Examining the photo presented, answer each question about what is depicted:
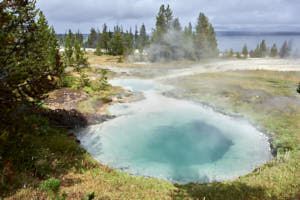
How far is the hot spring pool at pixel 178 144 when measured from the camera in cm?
1097

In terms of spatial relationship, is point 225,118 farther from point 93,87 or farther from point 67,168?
point 93,87

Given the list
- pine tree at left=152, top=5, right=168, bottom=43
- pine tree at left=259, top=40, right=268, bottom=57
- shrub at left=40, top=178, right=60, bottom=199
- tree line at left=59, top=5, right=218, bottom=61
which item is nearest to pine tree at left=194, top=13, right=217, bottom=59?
tree line at left=59, top=5, right=218, bottom=61

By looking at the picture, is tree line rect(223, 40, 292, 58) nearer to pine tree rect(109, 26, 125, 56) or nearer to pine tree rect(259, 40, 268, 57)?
pine tree rect(259, 40, 268, 57)

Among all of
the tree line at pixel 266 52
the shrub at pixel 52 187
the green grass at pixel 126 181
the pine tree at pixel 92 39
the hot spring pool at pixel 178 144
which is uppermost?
the pine tree at pixel 92 39

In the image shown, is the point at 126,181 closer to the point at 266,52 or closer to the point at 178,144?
the point at 178,144

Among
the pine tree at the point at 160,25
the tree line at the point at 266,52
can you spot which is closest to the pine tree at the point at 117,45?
the pine tree at the point at 160,25

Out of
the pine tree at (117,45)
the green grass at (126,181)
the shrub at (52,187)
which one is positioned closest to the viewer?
the shrub at (52,187)

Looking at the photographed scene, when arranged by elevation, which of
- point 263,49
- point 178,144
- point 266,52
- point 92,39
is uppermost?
point 92,39

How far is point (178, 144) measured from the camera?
14266mm

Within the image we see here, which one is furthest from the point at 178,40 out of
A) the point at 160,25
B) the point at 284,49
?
the point at 284,49

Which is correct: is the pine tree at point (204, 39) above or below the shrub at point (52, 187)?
above

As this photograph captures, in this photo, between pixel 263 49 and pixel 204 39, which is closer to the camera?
pixel 204 39

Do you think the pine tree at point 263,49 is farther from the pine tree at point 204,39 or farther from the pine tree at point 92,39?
the pine tree at point 92,39

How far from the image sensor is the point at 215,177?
1019cm
